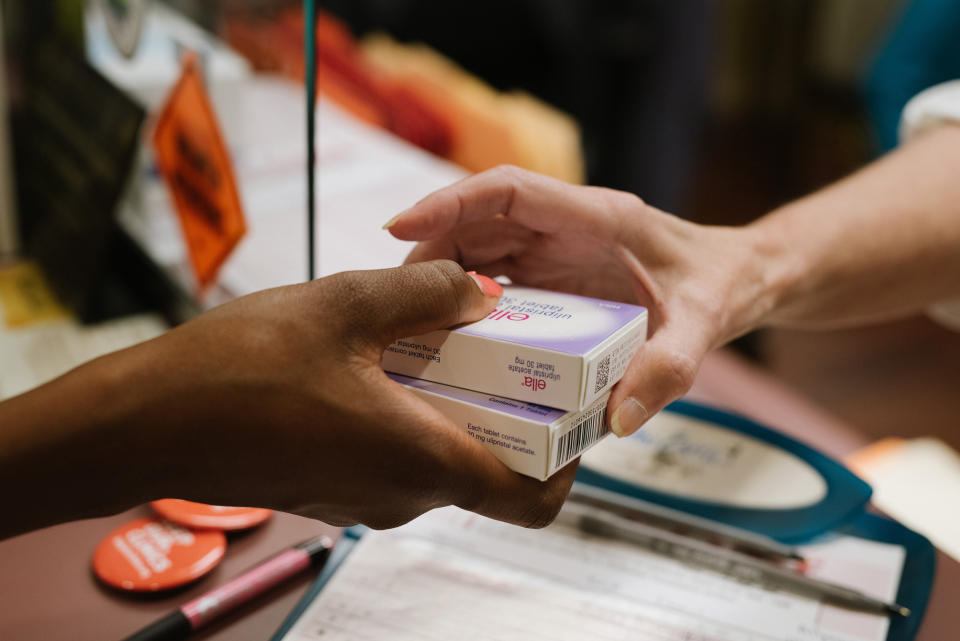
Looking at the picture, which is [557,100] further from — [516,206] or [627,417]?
[627,417]

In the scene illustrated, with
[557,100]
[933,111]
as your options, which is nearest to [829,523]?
[933,111]

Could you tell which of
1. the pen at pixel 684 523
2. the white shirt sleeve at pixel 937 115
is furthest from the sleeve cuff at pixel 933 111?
the pen at pixel 684 523

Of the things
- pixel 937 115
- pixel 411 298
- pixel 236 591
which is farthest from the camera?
pixel 937 115

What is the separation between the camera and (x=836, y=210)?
81 centimetres

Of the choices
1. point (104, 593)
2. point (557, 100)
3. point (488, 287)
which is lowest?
point (104, 593)

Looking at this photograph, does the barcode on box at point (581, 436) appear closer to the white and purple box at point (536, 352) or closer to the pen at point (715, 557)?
the white and purple box at point (536, 352)

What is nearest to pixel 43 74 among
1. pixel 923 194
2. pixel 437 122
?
pixel 437 122

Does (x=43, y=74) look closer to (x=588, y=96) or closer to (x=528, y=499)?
(x=528, y=499)

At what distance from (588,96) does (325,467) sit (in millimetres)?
2043

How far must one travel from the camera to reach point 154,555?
59 cm

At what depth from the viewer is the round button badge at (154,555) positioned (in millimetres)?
565

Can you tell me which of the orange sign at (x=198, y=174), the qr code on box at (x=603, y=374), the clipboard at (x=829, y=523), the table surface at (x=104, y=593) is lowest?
the table surface at (x=104, y=593)

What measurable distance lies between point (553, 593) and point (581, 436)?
15 cm

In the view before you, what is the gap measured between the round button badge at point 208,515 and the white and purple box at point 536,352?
20cm
